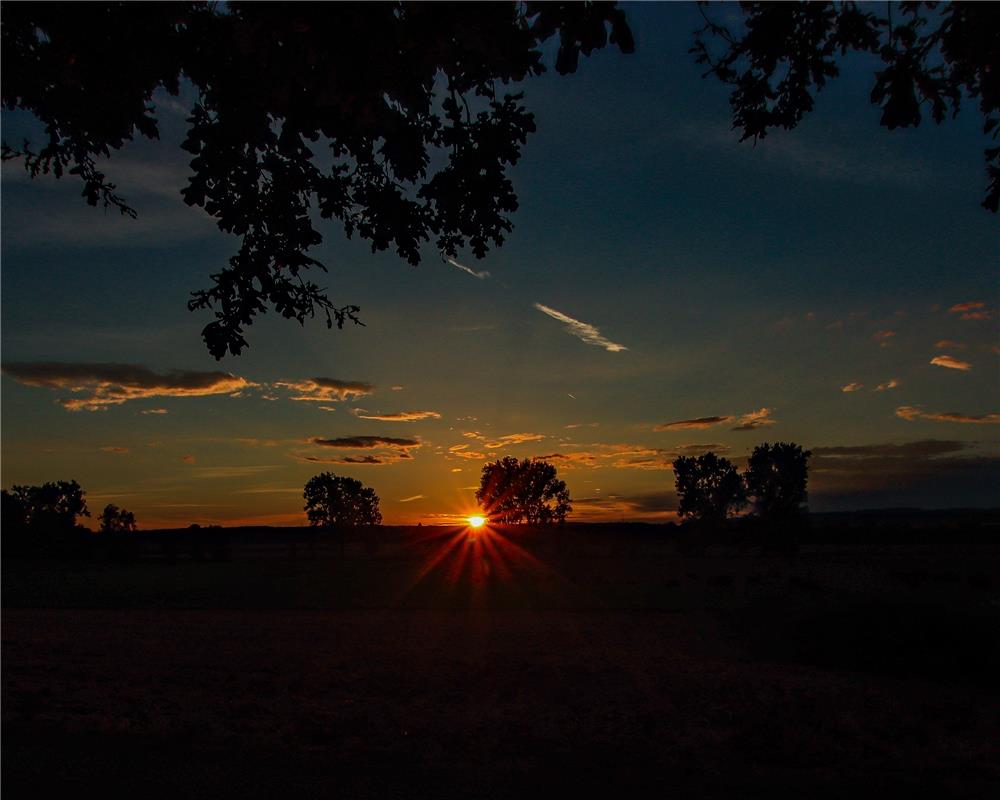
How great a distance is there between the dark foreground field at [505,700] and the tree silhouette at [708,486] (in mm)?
85483

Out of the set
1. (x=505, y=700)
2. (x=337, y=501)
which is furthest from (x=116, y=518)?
(x=505, y=700)

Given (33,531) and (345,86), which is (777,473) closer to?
(33,531)

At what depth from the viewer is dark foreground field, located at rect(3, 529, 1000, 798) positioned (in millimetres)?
7359

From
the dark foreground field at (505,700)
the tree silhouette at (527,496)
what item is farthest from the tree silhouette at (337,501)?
the dark foreground field at (505,700)

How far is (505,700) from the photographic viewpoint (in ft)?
34.9

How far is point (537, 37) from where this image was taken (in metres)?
5.02

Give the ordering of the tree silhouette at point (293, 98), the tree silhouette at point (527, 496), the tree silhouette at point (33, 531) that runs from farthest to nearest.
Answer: the tree silhouette at point (527, 496) < the tree silhouette at point (33, 531) < the tree silhouette at point (293, 98)

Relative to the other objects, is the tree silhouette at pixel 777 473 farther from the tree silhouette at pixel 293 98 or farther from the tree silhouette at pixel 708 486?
the tree silhouette at pixel 293 98

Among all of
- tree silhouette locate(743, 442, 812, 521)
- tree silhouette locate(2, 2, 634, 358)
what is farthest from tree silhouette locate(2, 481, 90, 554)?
tree silhouette locate(743, 442, 812, 521)

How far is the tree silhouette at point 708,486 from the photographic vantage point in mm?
107188

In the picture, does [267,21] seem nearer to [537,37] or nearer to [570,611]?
[537,37]

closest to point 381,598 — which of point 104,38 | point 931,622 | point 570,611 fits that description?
point 570,611

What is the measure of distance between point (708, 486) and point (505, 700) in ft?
332

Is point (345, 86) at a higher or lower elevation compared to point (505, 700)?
higher
